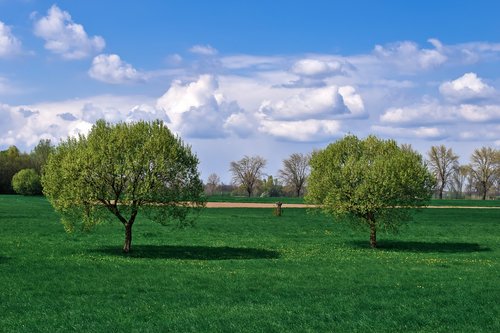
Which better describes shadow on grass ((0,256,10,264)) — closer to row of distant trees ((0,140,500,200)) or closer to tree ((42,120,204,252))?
tree ((42,120,204,252))

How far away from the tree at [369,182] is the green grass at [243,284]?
2.91 metres

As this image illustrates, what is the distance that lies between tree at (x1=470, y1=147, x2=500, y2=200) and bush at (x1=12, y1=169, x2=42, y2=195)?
12524 cm

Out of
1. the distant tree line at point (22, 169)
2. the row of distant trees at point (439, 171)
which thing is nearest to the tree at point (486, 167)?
the row of distant trees at point (439, 171)

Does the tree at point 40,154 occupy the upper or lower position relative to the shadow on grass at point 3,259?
upper

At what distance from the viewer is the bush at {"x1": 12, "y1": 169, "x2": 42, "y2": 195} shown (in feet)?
481

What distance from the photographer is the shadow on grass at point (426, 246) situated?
4700 cm

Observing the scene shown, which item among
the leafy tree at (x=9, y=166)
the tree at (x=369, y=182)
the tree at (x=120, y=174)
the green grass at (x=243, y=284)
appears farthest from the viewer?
the leafy tree at (x=9, y=166)

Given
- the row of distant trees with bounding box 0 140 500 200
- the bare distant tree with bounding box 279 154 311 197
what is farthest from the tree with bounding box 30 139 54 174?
the bare distant tree with bounding box 279 154 311 197

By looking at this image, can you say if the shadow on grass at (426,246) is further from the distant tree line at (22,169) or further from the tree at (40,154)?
the tree at (40,154)

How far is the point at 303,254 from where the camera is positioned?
4200cm

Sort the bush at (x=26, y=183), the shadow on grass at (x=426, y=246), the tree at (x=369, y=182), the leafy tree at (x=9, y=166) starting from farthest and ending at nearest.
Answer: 1. the leafy tree at (x=9, y=166)
2. the bush at (x=26, y=183)
3. the shadow on grass at (x=426, y=246)
4. the tree at (x=369, y=182)

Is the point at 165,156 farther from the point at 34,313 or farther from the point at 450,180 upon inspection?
the point at 450,180

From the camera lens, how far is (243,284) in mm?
28062

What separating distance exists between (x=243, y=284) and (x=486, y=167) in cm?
16823
